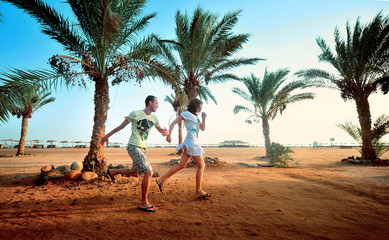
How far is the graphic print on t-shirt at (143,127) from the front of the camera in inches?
132

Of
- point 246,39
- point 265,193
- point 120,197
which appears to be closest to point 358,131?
point 246,39

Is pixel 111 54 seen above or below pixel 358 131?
above

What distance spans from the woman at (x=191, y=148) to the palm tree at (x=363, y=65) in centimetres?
1207

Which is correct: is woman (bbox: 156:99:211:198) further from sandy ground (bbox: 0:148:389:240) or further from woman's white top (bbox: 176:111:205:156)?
sandy ground (bbox: 0:148:389:240)

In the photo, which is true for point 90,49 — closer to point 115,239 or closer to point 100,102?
point 100,102

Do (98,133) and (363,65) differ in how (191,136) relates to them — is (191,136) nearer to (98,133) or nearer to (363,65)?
(98,133)

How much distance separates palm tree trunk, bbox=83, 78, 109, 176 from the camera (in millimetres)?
5676

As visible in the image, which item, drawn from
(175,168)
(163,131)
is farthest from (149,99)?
(175,168)

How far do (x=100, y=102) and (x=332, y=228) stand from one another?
6111mm

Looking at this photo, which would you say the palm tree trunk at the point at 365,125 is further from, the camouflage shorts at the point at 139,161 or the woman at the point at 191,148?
the camouflage shorts at the point at 139,161

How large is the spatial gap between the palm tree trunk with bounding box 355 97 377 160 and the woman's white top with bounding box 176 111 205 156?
1306cm

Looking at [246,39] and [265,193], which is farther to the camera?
[246,39]

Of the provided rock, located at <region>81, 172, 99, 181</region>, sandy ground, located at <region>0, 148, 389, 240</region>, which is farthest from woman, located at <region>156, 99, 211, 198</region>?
rock, located at <region>81, 172, 99, 181</region>

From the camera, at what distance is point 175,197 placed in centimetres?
391
